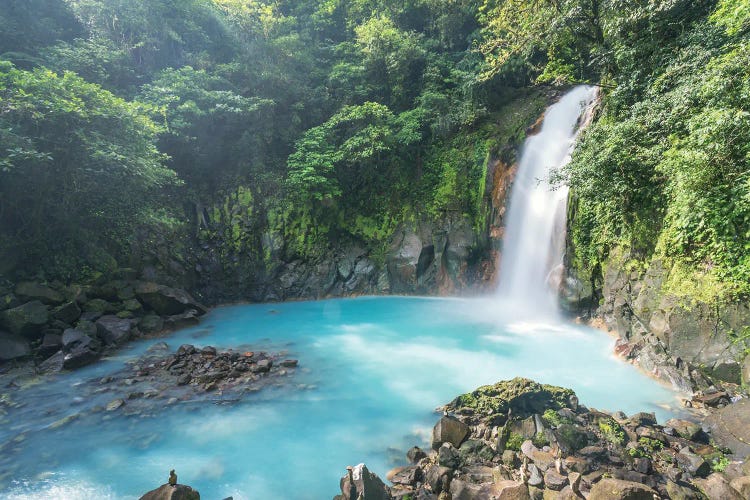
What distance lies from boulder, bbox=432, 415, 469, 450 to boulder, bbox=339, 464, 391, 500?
1151 millimetres

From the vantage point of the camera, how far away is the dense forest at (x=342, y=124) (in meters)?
6.75

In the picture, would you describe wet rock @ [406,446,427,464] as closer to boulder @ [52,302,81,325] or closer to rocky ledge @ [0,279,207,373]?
rocky ledge @ [0,279,207,373]

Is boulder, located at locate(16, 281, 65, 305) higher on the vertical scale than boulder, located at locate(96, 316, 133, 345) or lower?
higher

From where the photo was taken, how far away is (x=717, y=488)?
3.49 m

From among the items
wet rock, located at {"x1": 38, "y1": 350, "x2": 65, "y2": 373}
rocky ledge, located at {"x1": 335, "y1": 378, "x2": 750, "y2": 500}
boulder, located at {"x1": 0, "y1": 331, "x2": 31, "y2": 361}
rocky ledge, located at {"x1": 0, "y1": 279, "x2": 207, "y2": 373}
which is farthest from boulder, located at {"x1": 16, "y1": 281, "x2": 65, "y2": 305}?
rocky ledge, located at {"x1": 335, "y1": 378, "x2": 750, "y2": 500}

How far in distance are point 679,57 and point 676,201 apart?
367cm

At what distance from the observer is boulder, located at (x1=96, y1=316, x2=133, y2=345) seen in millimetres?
9375

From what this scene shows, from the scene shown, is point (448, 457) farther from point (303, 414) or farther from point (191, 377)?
point (191, 377)

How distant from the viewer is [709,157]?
217 inches

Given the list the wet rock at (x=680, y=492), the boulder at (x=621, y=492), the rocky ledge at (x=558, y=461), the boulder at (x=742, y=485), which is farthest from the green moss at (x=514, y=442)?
the boulder at (x=742, y=485)

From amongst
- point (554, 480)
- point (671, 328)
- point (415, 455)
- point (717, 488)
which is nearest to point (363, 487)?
point (415, 455)

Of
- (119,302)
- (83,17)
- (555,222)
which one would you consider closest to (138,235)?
(119,302)

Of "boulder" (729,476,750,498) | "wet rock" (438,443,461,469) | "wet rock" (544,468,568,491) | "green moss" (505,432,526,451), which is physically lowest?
"wet rock" (438,443,461,469)

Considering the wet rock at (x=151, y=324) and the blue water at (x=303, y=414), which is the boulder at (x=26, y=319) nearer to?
the blue water at (x=303, y=414)
